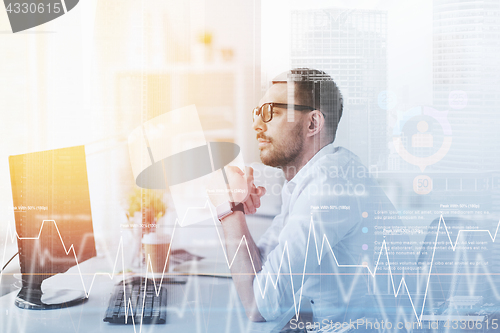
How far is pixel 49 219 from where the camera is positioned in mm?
1950

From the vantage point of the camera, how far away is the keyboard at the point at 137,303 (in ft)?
6.23

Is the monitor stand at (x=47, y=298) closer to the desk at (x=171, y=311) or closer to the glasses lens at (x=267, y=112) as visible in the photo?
the desk at (x=171, y=311)

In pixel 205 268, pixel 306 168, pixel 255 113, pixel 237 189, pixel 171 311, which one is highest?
pixel 255 113

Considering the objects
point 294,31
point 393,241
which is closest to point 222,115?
point 294,31

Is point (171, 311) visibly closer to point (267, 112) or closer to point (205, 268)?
point (205, 268)

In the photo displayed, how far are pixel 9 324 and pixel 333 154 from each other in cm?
194

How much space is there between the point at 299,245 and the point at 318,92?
30.4 inches

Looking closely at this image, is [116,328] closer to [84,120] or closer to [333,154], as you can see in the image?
[84,120]

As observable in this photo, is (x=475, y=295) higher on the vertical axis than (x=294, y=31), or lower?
lower

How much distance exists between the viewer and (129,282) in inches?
75.5

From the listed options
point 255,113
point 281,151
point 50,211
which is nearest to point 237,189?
point 281,151

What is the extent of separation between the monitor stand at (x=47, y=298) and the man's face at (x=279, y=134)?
4.05ft

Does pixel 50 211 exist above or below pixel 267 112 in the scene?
below
